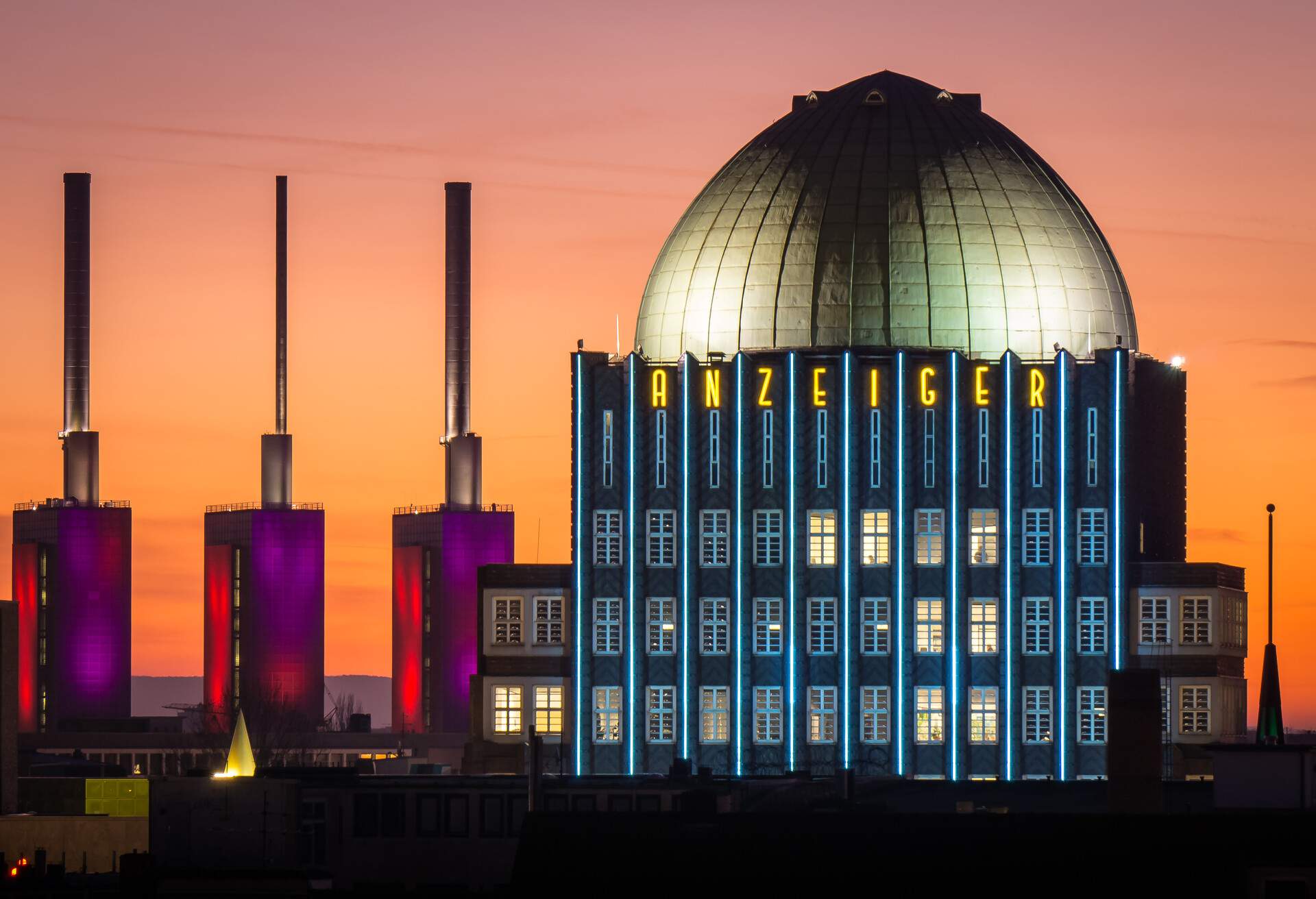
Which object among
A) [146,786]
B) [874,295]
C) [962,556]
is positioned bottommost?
[146,786]

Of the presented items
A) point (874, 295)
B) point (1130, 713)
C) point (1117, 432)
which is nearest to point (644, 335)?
point (874, 295)

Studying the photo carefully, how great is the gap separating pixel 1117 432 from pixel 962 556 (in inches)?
325

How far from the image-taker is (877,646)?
14975cm

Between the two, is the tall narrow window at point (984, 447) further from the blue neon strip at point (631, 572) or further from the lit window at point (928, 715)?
the blue neon strip at point (631, 572)

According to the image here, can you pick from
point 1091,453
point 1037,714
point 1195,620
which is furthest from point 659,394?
point 1195,620

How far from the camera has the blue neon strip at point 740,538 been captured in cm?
14975

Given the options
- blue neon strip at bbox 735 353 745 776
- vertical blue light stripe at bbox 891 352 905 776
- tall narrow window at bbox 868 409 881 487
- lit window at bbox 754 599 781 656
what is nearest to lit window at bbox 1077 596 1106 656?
vertical blue light stripe at bbox 891 352 905 776

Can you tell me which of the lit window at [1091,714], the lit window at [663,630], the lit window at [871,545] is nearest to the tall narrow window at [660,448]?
the lit window at [663,630]

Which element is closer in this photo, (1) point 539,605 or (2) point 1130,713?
(2) point 1130,713

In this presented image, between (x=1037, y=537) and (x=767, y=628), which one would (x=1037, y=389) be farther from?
(x=767, y=628)

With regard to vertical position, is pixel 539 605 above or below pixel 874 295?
below

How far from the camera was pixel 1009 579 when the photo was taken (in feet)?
489

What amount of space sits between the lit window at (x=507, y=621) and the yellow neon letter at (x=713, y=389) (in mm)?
12277

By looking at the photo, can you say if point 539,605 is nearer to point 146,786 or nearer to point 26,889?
point 146,786
